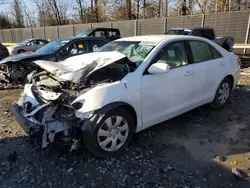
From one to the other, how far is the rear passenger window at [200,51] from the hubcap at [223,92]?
0.77 meters

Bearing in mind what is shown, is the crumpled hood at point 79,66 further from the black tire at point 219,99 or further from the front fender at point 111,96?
the black tire at point 219,99

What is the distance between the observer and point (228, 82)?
16.3 feet

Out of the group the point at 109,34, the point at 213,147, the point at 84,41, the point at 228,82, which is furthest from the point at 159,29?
the point at 213,147

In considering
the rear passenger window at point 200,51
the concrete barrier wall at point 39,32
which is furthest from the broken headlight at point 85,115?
the concrete barrier wall at point 39,32

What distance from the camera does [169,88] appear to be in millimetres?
3623

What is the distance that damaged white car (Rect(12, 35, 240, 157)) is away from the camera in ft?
9.37

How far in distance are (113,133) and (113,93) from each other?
0.55 meters

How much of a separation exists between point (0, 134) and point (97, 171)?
6.66 ft

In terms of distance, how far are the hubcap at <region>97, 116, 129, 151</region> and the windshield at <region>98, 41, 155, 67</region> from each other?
882 millimetres

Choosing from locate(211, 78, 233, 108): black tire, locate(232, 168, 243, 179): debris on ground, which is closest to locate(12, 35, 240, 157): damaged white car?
locate(211, 78, 233, 108): black tire

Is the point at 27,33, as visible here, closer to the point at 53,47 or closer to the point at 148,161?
the point at 53,47

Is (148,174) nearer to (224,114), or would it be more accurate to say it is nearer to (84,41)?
(224,114)

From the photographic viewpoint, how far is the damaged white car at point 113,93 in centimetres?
286

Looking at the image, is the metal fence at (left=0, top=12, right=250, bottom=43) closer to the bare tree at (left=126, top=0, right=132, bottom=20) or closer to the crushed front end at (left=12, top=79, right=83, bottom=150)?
the bare tree at (left=126, top=0, right=132, bottom=20)
